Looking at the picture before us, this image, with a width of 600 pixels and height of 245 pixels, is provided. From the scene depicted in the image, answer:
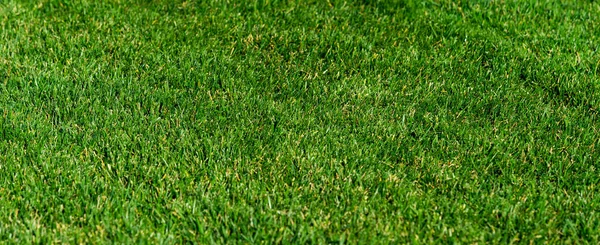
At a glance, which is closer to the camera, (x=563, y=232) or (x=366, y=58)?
(x=563, y=232)

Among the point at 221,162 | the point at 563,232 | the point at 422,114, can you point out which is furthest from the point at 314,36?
the point at 563,232

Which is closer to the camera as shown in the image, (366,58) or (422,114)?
(422,114)

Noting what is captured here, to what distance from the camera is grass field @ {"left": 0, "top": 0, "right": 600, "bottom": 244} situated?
3.13 metres

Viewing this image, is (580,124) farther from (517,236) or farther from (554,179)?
(517,236)

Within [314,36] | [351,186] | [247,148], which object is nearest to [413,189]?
[351,186]

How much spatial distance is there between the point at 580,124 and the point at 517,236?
3.38 ft

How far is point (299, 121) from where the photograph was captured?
379 cm

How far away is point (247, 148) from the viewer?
3574 millimetres

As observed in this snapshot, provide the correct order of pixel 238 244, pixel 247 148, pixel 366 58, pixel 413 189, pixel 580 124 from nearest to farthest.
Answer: pixel 238 244, pixel 413 189, pixel 247 148, pixel 580 124, pixel 366 58

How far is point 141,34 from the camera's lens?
15.2 ft

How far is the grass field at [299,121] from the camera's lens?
3127 millimetres

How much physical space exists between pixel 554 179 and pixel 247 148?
56.2 inches

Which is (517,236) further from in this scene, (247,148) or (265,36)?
(265,36)

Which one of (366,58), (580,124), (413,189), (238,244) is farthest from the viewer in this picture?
(366,58)
